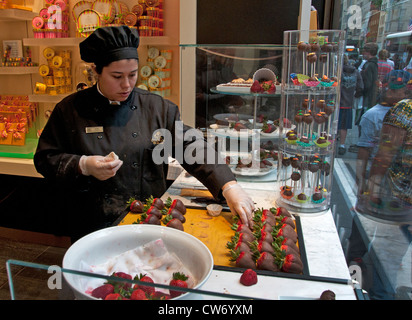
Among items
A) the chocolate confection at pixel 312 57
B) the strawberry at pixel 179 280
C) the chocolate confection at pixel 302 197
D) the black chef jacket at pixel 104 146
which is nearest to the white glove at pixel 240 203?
the black chef jacket at pixel 104 146

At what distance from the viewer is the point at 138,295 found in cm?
59

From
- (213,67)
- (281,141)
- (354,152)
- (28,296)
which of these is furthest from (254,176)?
(28,296)

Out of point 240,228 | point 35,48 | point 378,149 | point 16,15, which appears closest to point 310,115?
point 378,149

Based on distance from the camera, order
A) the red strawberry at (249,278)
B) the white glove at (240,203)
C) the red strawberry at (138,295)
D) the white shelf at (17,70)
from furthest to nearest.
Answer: the white shelf at (17,70)
the white glove at (240,203)
the red strawberry at (249,278)
the red strawberry at (138,295)

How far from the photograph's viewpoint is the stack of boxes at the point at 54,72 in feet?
10.8

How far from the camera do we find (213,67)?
2070 mm

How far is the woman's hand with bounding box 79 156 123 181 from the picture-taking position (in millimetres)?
1412

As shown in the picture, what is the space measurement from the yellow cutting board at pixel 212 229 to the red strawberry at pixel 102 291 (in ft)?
1.66

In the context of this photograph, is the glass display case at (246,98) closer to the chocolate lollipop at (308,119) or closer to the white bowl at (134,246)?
the chocolate lollipop at (308,119)

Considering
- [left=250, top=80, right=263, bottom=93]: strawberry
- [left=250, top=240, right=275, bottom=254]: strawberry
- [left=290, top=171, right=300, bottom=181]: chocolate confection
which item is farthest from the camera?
[left=250, top=80, right=263, bottom=93]: strawberry

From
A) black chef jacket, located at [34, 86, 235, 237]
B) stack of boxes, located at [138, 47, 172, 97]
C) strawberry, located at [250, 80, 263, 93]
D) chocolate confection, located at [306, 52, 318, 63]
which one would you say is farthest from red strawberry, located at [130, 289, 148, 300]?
stack of boxes, located at [138, 47, 172, 97]

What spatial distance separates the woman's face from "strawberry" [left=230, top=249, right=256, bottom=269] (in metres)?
0.87

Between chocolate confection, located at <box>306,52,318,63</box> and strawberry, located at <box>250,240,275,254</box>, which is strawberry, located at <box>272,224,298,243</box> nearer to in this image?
strawberry, located at <box>250,240,275,254</box>

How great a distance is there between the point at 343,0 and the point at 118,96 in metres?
1.85
